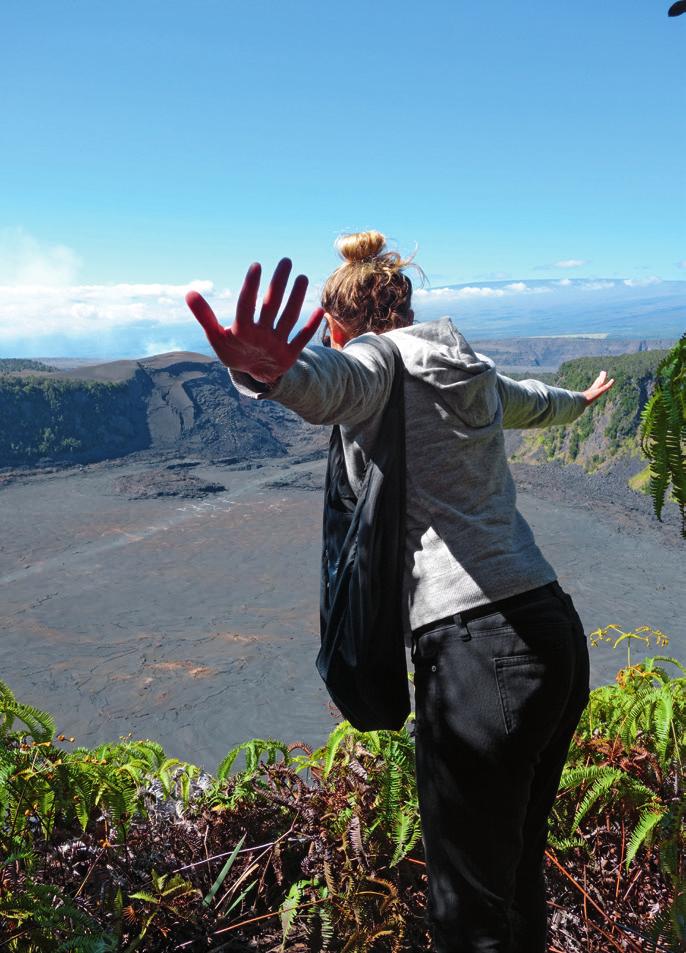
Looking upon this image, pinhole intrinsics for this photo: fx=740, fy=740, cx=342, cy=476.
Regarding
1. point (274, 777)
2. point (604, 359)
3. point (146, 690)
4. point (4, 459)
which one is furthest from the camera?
point (4, 459)

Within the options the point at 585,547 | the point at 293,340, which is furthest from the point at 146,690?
the point at 293,340

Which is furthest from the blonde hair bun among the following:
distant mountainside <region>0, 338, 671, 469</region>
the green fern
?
distant mountainside <region>0, 338, 671, 469</region>

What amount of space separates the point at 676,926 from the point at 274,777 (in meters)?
0.97

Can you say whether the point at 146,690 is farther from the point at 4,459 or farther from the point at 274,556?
the point at 4,459

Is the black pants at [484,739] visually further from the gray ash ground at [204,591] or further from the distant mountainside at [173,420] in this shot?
the distant mountainside at [173,420]

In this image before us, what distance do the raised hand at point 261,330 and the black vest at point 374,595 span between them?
0.27 meters

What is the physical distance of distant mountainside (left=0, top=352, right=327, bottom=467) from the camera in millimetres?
28719

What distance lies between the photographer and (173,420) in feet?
107

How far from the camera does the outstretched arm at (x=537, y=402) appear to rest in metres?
1.72

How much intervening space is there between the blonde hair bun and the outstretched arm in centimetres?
42

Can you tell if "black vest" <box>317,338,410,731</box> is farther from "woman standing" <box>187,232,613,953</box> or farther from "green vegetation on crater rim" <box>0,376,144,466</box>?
"green vegetation on crater rim" <box>0,376,144,466</box>

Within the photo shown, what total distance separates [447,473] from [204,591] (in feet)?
49.5

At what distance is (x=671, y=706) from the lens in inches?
71.7

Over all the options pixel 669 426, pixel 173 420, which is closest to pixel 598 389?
pixel 669 426
